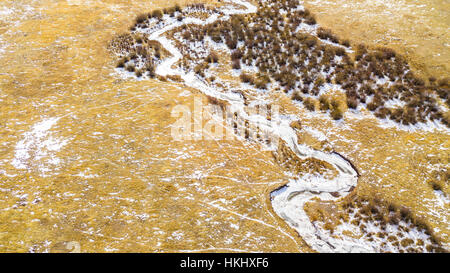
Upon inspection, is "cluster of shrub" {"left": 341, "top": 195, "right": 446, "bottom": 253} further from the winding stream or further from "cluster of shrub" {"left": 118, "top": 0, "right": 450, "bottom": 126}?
"cluster of shrub" {"left": 118, "top": 0, "right": 450, "bottom": 126}

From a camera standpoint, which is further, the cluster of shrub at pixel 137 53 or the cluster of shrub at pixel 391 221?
the cluster of shrub at pixel 137 53

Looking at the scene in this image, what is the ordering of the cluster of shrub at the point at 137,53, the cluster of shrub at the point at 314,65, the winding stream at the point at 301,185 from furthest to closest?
the cluster of shrub at the point at 137,53 → the cluster of shrub at the point at 314,65 → the winding stream at the point at 301,185

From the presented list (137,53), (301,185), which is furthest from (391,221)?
(137,53)

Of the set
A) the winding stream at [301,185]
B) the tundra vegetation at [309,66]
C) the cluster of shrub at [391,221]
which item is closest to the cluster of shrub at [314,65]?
the tundra vegetation at [309,66]

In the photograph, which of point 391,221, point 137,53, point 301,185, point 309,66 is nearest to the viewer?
point 391,221

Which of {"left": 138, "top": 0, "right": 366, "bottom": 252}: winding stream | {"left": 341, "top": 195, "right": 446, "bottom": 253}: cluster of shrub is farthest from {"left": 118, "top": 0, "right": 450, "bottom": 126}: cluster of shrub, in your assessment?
{"left": 341, "top": 195, "right": 446, "bottom": 253}: cluster of shrub

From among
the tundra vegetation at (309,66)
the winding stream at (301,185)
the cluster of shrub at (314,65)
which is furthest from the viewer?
the cluster of shrub at (314,65)

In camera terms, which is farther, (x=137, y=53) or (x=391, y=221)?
(x=137, y=53)

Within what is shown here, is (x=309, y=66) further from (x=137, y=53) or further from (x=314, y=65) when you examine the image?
(x=137, y=53)

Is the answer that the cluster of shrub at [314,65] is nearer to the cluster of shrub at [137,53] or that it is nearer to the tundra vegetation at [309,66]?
the tundra vegetation at [309,66]

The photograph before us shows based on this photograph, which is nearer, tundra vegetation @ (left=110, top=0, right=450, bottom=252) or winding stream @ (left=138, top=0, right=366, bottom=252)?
winding stream @ (left=138, top=0, right=366, bottom=252)

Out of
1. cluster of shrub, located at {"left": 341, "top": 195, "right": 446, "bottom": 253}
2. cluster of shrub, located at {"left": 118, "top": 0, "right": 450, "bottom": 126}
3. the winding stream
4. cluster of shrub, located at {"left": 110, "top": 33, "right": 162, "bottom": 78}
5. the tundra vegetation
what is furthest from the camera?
cluster of shrub, located at {"left": 110, "top": 33, "right": 162, "bottom": 78}
